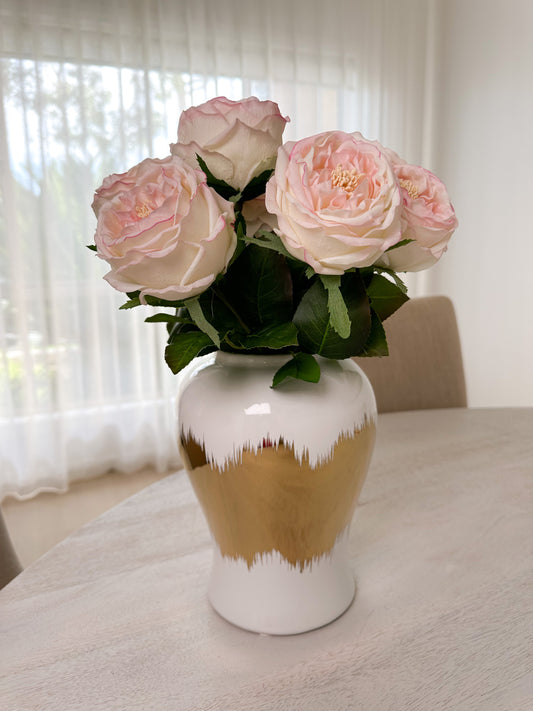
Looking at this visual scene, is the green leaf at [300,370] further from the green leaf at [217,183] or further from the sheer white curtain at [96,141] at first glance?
the sheer white curtain at [96,141]

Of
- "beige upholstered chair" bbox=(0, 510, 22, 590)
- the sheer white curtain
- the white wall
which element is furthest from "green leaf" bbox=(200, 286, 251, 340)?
the white wall

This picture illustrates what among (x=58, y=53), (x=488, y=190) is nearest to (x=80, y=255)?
(x=58, y=53)

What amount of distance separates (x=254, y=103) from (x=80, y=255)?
7.20 feet

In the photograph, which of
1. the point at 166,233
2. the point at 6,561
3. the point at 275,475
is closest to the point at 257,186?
the point at 166,233

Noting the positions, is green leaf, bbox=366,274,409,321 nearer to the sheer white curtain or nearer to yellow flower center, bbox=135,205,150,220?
yellow flower center, bbox=135,205,150,220

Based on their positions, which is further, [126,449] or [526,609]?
[126,449]

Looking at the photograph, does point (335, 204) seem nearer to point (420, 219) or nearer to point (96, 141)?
point (420, 219)

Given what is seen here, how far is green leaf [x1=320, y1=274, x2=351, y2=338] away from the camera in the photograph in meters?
0.48

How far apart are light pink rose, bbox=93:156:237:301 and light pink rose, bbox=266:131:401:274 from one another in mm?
52

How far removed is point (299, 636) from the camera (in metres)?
0.59

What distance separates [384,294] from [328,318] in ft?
0.29

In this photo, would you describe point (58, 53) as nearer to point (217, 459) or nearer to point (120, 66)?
point (120, 66)

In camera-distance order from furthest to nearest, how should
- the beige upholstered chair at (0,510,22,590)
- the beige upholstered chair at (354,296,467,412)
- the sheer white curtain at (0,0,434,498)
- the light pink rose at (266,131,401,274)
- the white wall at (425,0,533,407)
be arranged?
1. the white wall at (425,0,533,407)
2. the sheer white curtain at (0,0,434,498)
3. the beige upholstered chair at (354,296,467,412)
4. the beige upholstered chair at (0,510,22,590)
5. the light pink rose at (266,131,401,274)

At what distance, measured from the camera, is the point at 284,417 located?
0.52 meters
